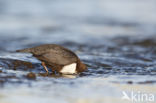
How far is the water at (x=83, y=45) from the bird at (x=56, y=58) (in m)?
0.26

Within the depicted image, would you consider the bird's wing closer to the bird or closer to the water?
the bird

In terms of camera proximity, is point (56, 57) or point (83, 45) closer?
point (56, 57)

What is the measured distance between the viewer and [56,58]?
7.73 meters

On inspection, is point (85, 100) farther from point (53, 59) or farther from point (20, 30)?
point (20, 30)

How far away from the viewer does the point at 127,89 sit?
6531 millimetres

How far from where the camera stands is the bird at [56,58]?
7643 millimetres

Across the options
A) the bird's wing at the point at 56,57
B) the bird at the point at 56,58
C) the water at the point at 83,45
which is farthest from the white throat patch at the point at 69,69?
the water at the point at 83,45

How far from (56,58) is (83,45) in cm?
497

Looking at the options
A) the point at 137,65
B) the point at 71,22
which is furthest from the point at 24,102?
the point at 71,22

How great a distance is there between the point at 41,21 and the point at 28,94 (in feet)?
33.5

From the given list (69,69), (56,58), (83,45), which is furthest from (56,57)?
(83,45)

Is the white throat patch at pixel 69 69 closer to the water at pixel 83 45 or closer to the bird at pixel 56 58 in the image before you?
the bird at pixel 56 58

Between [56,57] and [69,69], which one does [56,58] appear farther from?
[69,69]

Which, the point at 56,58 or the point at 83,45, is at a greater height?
the point at 56,58
